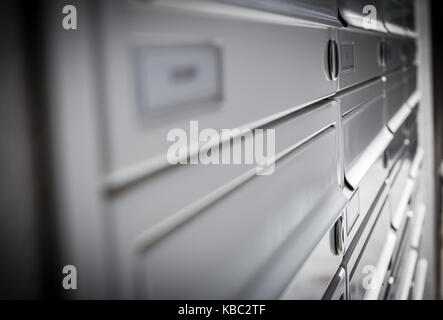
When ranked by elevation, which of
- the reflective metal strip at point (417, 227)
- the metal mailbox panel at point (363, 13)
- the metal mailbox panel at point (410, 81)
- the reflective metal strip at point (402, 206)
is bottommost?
the reflective metal strip at point (417, 227)

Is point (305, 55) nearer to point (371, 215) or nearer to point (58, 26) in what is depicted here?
point (58, 26)

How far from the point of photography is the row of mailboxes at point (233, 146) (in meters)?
0.60

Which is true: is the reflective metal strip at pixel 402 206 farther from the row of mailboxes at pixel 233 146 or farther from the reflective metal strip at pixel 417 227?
the row of mailboxes at pixel 233 146

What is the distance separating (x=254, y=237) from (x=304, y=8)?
1.73 ft

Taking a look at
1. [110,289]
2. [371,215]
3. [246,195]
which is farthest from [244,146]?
[371,215]

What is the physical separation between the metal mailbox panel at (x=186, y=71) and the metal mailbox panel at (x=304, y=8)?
0.02 meters

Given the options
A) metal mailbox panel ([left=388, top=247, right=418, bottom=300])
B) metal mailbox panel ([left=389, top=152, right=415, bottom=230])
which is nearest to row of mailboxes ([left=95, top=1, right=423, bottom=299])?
metal mailbox panel ([left=389, top=152, right=415, bottom=230])

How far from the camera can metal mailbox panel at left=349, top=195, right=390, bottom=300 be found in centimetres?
170

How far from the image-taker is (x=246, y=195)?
0.90m

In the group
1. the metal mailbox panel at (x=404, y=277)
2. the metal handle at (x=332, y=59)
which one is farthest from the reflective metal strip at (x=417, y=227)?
the metal handle at (x=332, y=59)

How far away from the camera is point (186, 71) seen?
0.69m

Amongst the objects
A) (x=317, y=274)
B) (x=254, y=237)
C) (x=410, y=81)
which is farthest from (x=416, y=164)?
(x=254, y=237)

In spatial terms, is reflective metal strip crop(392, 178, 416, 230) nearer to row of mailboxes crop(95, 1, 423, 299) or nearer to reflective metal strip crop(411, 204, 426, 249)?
reflective metal strip crop(411, 204, 426, 249)
